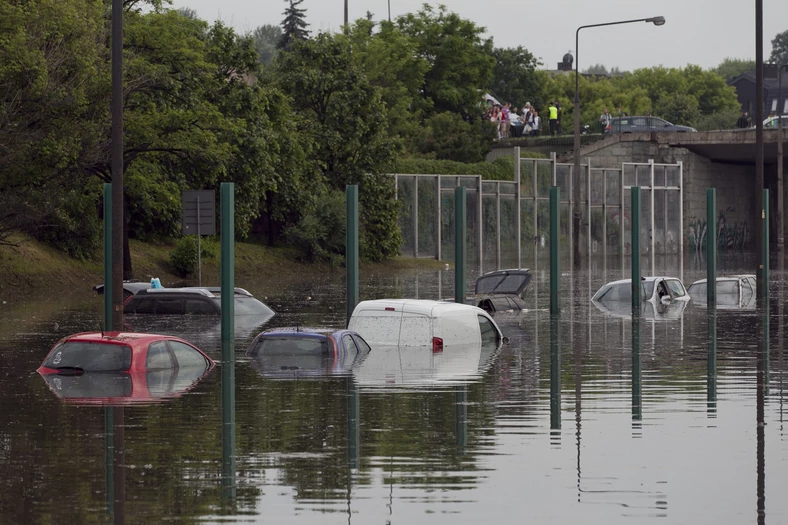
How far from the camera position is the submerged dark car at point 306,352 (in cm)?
2138

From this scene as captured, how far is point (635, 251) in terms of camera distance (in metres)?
34.6

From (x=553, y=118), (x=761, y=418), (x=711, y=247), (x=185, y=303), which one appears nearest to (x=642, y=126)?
(x=553, y=118)

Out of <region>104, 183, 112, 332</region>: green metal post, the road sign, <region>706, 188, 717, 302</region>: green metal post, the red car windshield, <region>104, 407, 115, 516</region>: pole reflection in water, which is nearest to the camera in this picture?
<region>104, 407, 115, 516</region>: pole reflection in water

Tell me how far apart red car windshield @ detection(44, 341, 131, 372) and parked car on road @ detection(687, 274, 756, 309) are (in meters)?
23.7

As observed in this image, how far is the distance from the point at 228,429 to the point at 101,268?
33544 millimetres

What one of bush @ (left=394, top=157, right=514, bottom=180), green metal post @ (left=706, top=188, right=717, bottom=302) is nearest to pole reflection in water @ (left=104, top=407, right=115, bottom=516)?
green metal post @ (left=706, top=188, right=717, bottom=302)

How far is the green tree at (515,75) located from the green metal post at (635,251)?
286ft

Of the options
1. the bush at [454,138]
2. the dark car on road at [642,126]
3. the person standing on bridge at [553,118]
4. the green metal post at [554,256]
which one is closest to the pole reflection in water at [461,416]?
the green metal post at [554,256]

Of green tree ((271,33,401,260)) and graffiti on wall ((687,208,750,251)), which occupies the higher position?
green tree ((271,33,401,260))

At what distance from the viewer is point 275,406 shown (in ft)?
57.2

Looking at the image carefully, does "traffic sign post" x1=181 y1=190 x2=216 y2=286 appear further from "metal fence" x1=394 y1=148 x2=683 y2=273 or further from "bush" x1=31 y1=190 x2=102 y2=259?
"metal fence" x1=394 y1=148 x2=683 y2=273

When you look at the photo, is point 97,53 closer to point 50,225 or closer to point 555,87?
point 50,225

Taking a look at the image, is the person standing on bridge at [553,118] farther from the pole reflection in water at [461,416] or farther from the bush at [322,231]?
the pole reflection in water at [461,416]

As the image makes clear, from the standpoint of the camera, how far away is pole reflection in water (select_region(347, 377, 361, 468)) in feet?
44.1
